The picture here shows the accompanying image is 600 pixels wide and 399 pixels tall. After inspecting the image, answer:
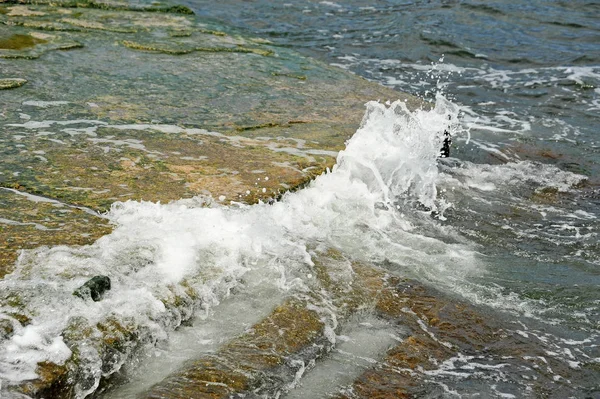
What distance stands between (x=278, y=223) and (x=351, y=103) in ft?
7.06

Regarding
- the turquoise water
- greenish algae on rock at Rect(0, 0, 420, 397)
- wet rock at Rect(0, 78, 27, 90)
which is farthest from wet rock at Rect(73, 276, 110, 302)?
wet rock at Rect(0, 78, 27, 90)

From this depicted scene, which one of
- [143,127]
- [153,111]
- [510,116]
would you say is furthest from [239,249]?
[510,116]

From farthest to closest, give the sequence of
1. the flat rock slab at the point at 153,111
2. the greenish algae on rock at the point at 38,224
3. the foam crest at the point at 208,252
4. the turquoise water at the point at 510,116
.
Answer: the flat rock slab at the point at 153,111
the turquoise water at the point at 510,116
the greenish algae on rock at the point at 38,224
the foam crest at the point at 208,252

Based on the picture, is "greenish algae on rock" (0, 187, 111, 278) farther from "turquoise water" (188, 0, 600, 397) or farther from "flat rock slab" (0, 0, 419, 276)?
"turquoise water" (188, 0, 600, 397)

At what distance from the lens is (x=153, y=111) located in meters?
4.91

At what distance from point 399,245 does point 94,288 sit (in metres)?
1.75

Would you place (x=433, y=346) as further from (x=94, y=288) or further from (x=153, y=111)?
(x=153, y=111)

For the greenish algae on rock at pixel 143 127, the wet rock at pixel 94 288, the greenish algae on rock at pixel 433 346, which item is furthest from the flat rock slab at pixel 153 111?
the greenish algae on rock at pixel 433 346

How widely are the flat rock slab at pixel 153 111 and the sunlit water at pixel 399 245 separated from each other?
20 cm

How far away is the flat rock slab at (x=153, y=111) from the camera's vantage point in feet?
12.7

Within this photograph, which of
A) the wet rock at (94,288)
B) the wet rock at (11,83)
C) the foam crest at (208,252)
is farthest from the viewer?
the wet rock at (11,83)

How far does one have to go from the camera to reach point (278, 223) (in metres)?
3.84

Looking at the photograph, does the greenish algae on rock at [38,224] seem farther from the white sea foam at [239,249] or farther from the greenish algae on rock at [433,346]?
the greenish algae on rock at [433,346]

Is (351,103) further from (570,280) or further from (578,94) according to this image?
(578,94)
